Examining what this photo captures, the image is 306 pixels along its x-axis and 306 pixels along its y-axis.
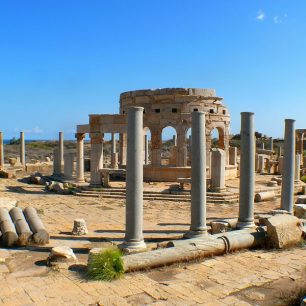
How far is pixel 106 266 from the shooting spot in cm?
752

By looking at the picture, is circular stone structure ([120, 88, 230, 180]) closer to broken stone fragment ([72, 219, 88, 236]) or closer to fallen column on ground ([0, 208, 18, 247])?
broken stone fragment ([72, 219, 88, 236])

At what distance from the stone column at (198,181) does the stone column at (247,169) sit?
1485mm

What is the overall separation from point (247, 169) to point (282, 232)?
219cm

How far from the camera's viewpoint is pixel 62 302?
6383mm

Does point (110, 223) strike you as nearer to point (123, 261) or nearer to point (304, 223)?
point (123, 261)

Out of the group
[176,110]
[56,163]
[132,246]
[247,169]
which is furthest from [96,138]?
[132,246]

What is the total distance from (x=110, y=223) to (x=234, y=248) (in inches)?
199

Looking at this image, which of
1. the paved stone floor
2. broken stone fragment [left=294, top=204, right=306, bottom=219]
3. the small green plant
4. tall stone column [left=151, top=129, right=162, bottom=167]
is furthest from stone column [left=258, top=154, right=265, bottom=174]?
the small green plant

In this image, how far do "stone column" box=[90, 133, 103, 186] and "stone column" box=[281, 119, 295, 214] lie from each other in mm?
10606

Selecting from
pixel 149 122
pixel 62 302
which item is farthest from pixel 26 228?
pixel 149 122

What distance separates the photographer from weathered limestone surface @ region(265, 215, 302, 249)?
9727 mm

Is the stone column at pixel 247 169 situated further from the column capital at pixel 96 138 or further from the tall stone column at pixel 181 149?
the tall stone column at pixel 181 149

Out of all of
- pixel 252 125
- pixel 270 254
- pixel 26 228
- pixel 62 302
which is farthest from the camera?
pixel 252 125

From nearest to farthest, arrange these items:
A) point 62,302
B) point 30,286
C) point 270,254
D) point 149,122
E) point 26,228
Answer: point 62,302, point 30,286, point 270,254, point 26,228, point 149,122
